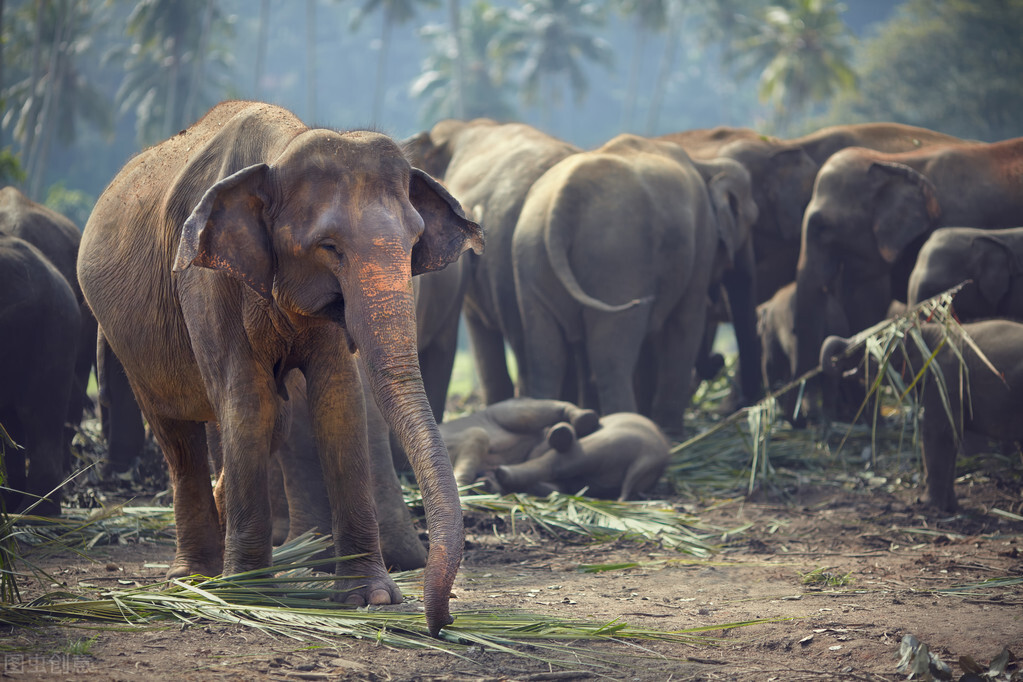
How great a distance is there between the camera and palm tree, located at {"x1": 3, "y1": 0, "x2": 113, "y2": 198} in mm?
29281

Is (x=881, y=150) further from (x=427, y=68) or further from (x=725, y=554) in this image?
(x=427, y=68)

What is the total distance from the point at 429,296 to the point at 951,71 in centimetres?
2987

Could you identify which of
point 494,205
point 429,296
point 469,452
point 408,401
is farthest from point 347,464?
point 494,205

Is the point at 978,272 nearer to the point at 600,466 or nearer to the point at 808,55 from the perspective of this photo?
the point at 600,466

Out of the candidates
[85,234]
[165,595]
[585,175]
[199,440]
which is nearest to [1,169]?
[585,175]

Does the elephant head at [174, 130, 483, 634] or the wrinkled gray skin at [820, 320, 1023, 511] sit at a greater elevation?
the elephant head at [174, 130, 483, 634]

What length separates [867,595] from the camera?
4.39m

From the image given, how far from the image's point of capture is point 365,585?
13.4 feet

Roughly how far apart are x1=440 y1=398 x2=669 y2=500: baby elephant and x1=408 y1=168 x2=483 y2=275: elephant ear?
2476mm

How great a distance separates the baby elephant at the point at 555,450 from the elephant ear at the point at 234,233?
2.81 meters

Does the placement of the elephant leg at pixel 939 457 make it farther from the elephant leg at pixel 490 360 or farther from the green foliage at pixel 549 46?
the green foliage at pixel 549 46

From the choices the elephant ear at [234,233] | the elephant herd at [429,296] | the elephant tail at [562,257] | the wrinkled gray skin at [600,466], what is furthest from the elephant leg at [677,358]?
the elephant ear at [234,233]

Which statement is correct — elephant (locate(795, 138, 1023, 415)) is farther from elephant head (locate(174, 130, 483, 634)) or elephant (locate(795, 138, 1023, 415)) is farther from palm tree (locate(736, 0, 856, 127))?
palm tree (locate(736, 0, 856, 127))

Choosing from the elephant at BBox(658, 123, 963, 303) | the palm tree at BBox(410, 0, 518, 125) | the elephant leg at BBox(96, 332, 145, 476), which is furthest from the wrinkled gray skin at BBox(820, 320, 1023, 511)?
the palm tree at BBox(410, 0, 518, 125)
